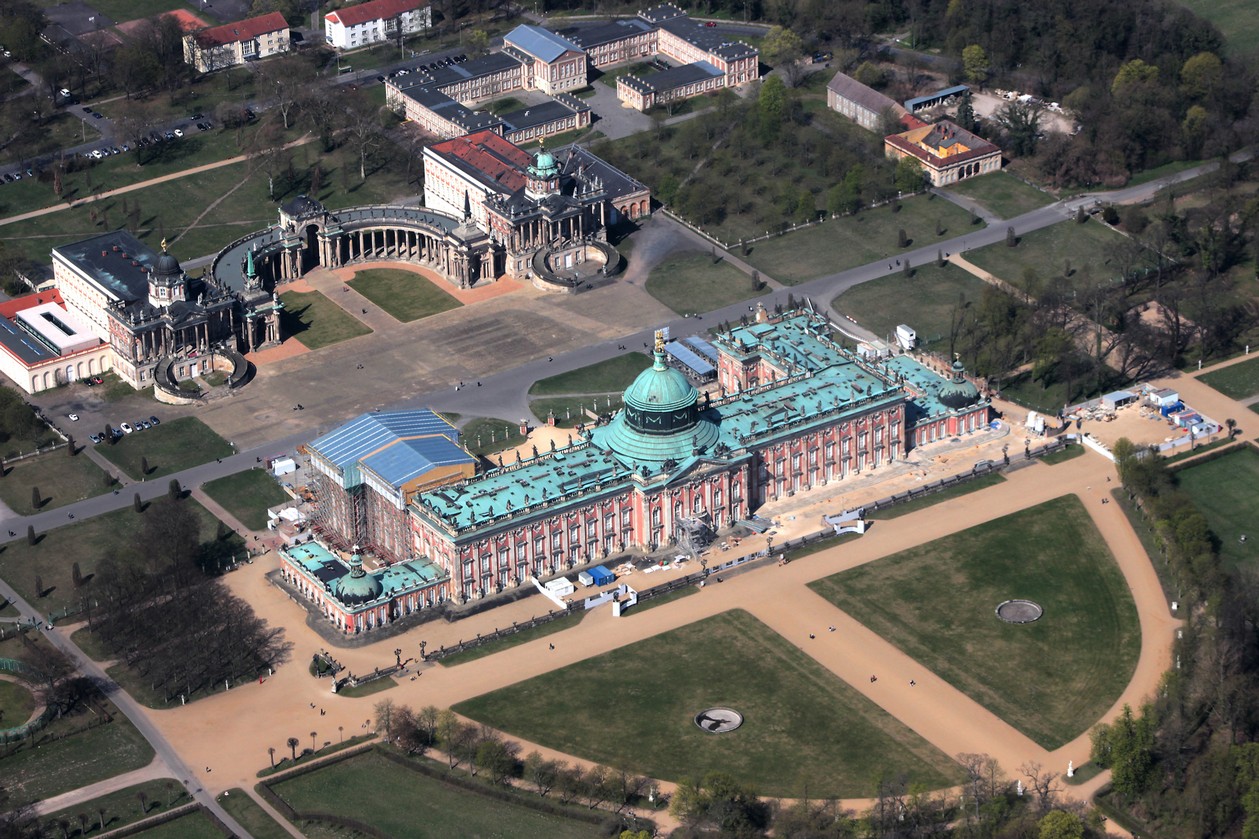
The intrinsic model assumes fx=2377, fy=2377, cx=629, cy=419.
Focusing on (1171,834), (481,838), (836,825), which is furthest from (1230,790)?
(481,838)

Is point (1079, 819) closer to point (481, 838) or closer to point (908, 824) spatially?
point (908, 824)

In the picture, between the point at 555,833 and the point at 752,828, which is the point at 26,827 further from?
the point at 752,828

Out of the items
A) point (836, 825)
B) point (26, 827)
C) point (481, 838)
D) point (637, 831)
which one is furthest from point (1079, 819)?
point (26, 827)

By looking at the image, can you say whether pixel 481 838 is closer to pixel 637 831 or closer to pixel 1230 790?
pixel 637 831

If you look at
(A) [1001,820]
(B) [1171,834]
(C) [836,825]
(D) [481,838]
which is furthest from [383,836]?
(B) [1171,834]

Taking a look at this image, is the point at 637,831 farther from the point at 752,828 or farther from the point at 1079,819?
the point at 1079,819

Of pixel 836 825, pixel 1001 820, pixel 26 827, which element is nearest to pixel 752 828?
pixel 836 825
